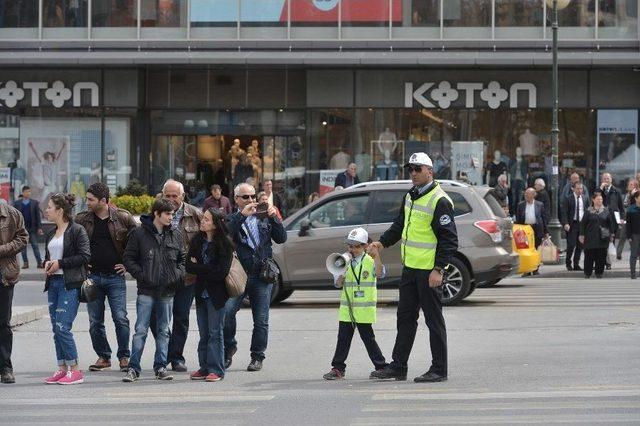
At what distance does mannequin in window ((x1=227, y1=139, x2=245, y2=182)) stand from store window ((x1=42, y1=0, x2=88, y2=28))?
4.86 metres

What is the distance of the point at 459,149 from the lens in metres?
32.2

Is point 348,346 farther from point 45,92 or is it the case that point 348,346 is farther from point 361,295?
point 45,92

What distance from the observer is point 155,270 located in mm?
11703

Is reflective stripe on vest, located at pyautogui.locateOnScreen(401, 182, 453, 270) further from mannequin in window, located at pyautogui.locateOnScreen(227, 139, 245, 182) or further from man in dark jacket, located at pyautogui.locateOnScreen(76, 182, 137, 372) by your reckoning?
mannequin in window, located at pyautogui.locateOnScreen(227, 139, 245, 182)

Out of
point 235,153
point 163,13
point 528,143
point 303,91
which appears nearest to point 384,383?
point 528,143

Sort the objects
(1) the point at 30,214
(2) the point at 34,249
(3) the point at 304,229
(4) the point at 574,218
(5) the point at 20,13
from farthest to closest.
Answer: (5) the point at 20,13 < (1) the point at 30,214 < (2) the point at 34,249 < (4) the point at 574,218 < (3) the point at 304,229

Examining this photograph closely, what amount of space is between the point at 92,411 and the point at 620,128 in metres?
23.9

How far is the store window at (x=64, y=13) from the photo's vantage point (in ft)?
106

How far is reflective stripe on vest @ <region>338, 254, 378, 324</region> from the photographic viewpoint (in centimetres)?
1172

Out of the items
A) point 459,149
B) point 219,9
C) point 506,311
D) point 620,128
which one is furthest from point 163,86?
point 506,311

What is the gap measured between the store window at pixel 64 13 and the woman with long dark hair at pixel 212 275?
71.0 ft

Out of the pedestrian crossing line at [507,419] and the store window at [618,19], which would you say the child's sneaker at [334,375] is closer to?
the pedestrian crossing line at [507,419]

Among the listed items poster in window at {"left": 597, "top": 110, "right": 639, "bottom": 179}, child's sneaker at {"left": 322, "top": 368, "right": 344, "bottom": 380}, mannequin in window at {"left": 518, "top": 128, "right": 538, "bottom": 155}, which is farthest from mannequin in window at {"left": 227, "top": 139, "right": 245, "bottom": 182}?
child's sneaker at {"left": 322, "top": 368, "right": 344, "bottom": 380}

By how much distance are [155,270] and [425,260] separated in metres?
2.49
